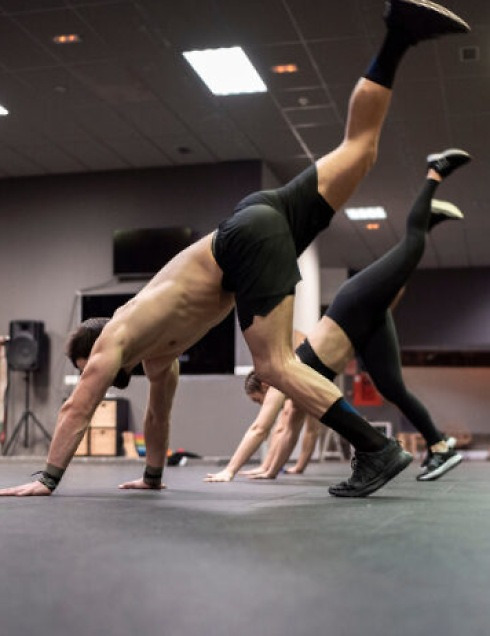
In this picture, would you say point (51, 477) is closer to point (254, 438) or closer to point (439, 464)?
point (254, 438)

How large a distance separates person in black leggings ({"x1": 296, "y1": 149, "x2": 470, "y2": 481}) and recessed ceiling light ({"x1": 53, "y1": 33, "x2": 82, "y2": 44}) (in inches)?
144

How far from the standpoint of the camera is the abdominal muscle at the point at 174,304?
2.62 m

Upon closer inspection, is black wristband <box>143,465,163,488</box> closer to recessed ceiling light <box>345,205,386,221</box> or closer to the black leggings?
the black leggings

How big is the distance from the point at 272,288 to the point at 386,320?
1441 millimetres

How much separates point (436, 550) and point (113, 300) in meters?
8.38

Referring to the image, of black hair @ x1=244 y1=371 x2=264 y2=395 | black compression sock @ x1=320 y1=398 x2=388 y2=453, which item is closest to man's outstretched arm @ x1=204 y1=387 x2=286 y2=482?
black hair @ x1=244 y1=371 x2=264 y2=395

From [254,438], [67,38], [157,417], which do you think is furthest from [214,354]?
[157,417]

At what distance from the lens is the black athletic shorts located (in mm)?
2486

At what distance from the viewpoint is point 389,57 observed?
8.43 feet

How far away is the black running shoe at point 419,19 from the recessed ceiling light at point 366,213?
331 inches

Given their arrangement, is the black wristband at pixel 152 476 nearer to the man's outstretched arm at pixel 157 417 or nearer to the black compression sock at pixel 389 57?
the man's outstretched arm at pixel 157 417

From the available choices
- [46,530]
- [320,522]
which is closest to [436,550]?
[320,522]

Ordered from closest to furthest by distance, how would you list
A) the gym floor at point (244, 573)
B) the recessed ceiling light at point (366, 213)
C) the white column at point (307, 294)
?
the gym floor at point (244, 573), the white column at point (307, 294), the recessed ceiling light at point (366, 213)

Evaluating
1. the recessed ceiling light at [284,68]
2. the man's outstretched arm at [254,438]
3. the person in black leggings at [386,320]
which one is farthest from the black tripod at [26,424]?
the person in black leggings at [386,320]
